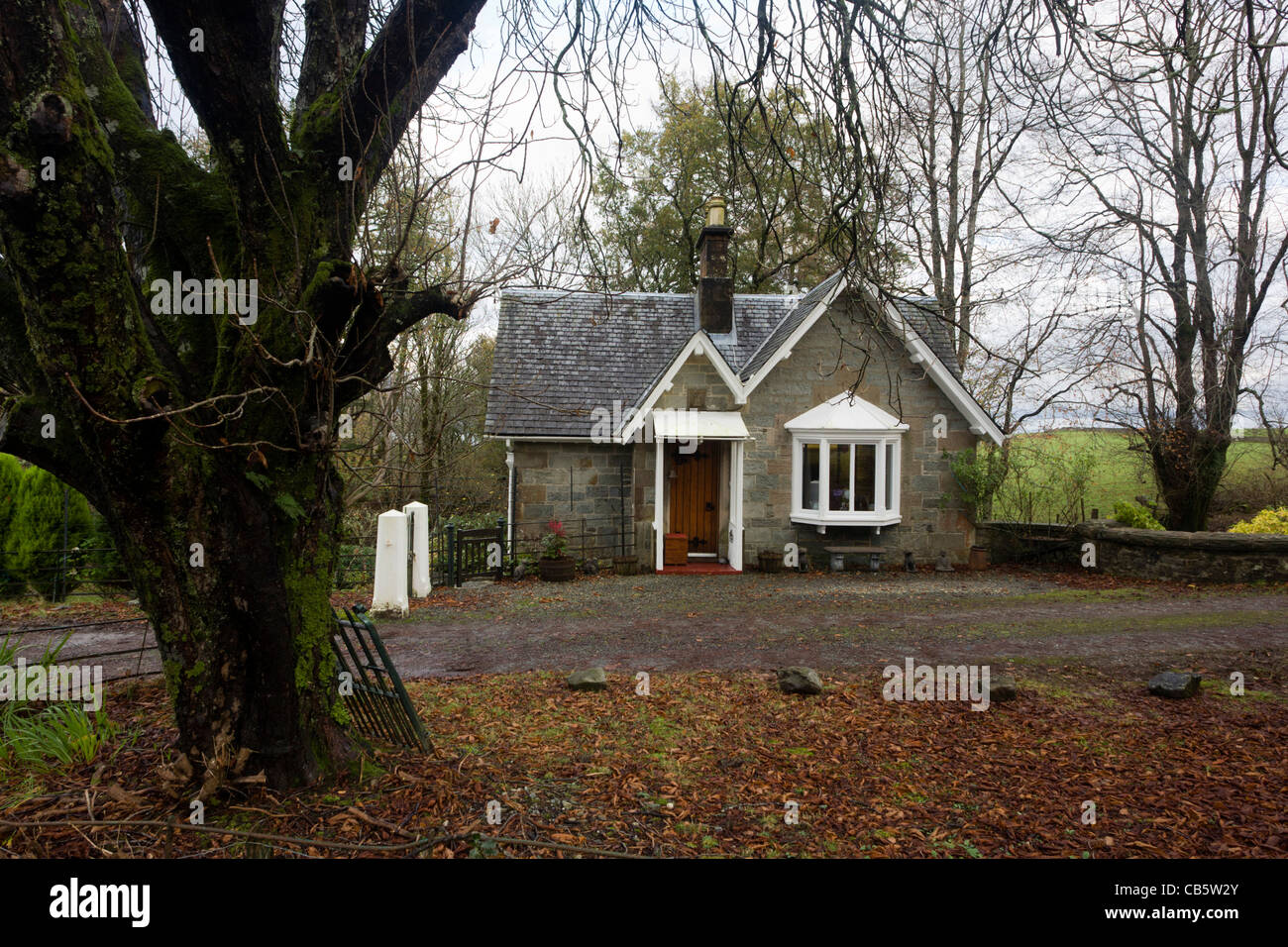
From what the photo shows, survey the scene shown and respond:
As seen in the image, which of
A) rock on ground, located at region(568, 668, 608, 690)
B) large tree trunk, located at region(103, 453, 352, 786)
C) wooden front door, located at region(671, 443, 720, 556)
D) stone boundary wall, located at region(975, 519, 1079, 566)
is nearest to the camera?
large tree trunk, located at region(103, 453, 352, 786)

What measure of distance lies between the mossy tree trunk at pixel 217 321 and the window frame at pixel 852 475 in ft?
38.2

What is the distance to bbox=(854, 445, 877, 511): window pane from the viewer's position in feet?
49.4

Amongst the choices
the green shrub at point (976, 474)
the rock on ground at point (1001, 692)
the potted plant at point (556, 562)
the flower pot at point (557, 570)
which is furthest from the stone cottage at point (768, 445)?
the rock on ground at point (1001, 692)

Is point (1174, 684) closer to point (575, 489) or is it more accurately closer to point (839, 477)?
point (839, 477)

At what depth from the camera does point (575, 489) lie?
588 inches

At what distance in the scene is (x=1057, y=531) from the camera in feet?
50.5

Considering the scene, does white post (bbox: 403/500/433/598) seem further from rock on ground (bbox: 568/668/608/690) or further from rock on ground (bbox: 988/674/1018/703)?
rock on ground (bbox: 988/674/1018/703)

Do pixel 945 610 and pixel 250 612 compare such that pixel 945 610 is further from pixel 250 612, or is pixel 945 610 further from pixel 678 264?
pixel 678 264

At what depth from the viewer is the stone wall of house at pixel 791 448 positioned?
15000 millimetres

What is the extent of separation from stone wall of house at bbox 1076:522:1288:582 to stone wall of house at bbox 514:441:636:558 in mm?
9075

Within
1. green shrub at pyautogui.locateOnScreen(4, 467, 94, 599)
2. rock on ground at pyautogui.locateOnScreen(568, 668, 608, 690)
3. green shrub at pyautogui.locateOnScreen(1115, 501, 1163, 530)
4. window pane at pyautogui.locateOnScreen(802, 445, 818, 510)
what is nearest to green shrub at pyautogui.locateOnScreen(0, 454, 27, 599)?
green shrub at pyautogui.locateOnScreen(4, 467, 94, 599)

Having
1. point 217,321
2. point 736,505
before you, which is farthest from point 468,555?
point 217,321
